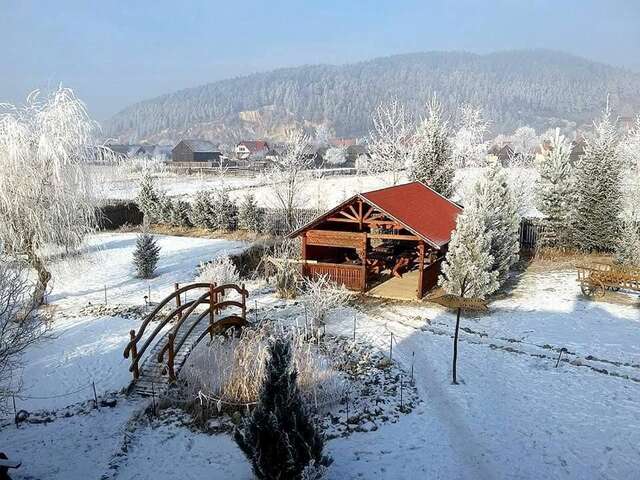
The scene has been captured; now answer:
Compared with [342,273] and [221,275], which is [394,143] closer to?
[342,273]

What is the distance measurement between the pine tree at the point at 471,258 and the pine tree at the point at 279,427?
31.8ft

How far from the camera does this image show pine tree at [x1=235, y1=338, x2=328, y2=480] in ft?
22.3

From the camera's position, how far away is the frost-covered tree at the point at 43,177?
14.9 metres

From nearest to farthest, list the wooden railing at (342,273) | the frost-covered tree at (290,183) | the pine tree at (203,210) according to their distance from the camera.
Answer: the wooden railing at (342,273) → the frost-covered tree at (290,183) → the pine tree at (203,210)

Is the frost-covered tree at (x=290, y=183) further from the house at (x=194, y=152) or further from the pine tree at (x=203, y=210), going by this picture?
the house at (x=194, y=152)

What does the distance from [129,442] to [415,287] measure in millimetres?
11169

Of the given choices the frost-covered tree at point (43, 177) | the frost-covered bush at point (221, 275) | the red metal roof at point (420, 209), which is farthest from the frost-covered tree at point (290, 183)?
the frost-covered tree at point (43, 177)

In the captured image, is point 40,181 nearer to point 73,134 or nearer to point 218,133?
point 73,134

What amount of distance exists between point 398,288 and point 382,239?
1787 mm

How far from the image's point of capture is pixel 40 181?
15.4m

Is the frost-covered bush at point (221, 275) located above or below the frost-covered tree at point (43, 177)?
below

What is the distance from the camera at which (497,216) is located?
690 inches

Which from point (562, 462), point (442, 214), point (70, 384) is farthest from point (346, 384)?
point (442, 214)

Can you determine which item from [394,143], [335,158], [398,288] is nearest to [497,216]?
[398,288]
